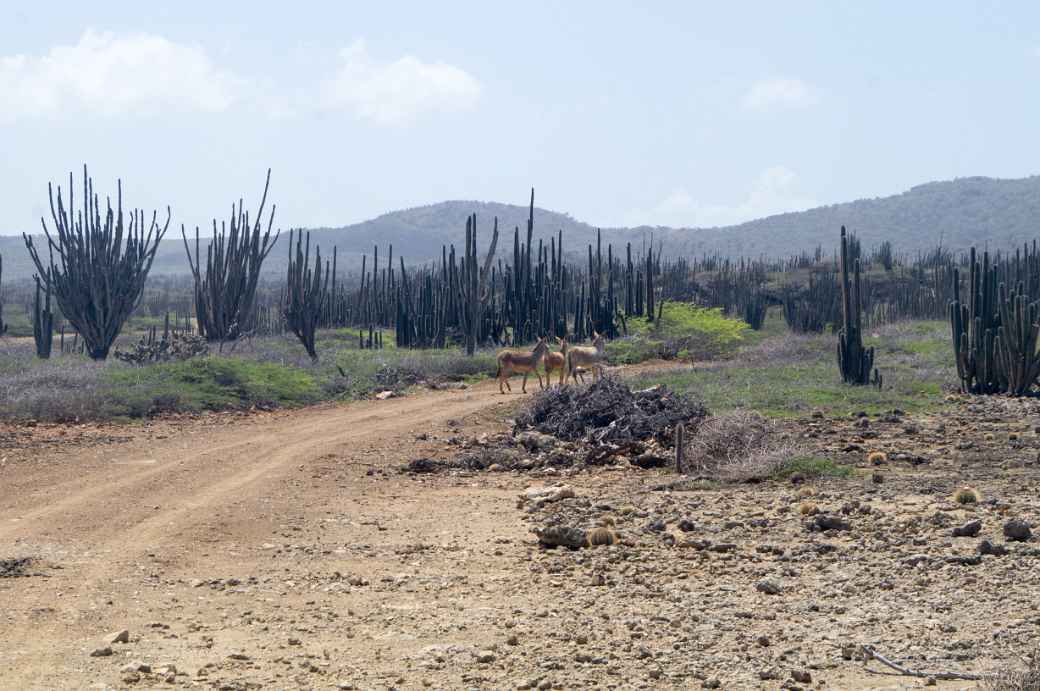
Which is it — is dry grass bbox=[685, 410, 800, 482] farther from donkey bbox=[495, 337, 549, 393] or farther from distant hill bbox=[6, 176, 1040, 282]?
distant hill bbox=[6, 176, 1040, 282]

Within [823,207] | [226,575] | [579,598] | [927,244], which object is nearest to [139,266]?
[226,575]

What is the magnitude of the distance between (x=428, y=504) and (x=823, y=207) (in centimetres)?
14070

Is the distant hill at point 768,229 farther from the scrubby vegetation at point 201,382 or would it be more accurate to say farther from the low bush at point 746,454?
the low bush at point 746,454

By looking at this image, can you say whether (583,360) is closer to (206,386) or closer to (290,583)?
(206,386)

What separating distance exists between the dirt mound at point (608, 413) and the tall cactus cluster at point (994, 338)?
262 inches

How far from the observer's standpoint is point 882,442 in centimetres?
1403

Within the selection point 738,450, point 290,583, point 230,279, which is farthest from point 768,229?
point 290,583

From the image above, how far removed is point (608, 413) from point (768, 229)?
12647 cm

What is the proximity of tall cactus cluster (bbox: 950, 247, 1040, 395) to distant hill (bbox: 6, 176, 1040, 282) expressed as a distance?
82507mm

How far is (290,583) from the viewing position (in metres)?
8.05

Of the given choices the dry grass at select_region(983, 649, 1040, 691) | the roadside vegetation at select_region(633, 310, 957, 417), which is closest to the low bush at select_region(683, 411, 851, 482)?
the roadside vegetation at select_region(633, 310, 957, 417)

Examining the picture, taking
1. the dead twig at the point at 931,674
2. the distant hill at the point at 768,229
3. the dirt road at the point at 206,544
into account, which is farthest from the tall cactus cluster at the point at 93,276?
the distant hill at the point at 768,229

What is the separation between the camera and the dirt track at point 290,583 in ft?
19.9

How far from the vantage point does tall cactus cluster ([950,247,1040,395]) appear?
63.1 ft
